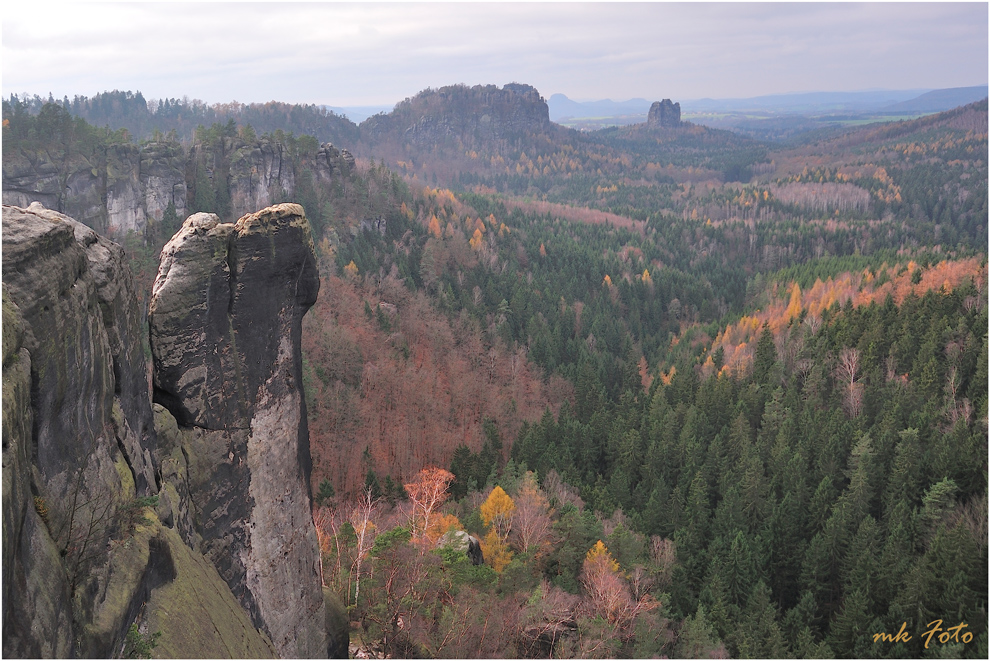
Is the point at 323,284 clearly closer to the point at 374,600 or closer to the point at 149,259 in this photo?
the point at 149,259

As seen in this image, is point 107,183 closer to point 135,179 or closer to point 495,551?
point 135,179

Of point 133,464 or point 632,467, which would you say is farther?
point 632,467

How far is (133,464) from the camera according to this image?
13117 millimetres

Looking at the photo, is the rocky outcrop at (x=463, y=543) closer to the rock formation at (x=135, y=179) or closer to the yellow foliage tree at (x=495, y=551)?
the yellow foliage tree at (x=495, y=551)

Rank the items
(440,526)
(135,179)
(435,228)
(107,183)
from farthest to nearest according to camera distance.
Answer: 1. (435,228)
2. (135,179)
3. (107,183)
4. (440,526)

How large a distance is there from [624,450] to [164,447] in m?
44.3

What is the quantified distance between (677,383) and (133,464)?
61037 millimetres

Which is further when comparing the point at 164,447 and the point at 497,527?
the point at 497,527

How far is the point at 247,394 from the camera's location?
17016mm

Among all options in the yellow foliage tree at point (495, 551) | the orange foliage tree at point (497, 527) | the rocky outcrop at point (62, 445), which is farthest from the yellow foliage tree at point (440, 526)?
the rocky outcrop at point (62, 445)

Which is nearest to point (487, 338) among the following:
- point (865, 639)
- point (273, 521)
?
point (865, 639)

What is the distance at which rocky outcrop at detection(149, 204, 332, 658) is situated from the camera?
15727 mm

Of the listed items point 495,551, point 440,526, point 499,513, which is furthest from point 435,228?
point 495,551

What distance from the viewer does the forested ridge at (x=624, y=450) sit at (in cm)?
2972
